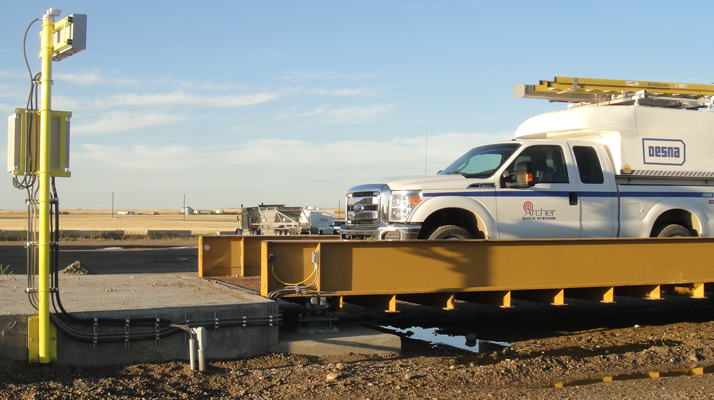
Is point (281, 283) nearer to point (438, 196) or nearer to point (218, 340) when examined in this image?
point (218, 340)

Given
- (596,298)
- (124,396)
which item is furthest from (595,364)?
(124,396)

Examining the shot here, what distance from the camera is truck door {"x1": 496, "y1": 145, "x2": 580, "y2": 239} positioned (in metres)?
8.35

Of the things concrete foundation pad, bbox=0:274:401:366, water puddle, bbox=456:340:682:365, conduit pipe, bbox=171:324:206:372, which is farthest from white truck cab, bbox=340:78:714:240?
conduit pipe, bbox=171:324:206:372

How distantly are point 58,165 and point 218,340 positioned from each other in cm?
237

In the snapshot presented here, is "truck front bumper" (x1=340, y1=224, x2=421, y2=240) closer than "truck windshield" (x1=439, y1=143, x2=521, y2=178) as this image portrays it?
Yes

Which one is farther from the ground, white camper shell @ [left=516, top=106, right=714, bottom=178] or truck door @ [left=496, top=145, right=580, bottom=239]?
white camper shell @ [left=516, top=106, right=714, bottom=178]

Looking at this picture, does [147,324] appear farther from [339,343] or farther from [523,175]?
[523,175]

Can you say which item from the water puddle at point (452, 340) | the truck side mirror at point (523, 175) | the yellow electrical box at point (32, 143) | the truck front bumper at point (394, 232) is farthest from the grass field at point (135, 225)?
the yellow electrical box at point (32, 143)

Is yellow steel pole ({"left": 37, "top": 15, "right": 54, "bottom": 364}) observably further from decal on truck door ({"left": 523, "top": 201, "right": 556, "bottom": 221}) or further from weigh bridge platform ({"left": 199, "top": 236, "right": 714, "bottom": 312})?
decal on truck door ({"left": 523, "top": 201, "right": 556, "bottom": 221})

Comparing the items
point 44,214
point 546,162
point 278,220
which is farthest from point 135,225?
point 44,214

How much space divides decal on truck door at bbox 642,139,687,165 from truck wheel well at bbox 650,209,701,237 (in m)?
0.75

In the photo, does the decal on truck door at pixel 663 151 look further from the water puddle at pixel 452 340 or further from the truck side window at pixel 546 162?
the water puddle at pixel 452 340

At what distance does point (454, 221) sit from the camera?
8.61 metres

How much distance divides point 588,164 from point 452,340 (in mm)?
3182
